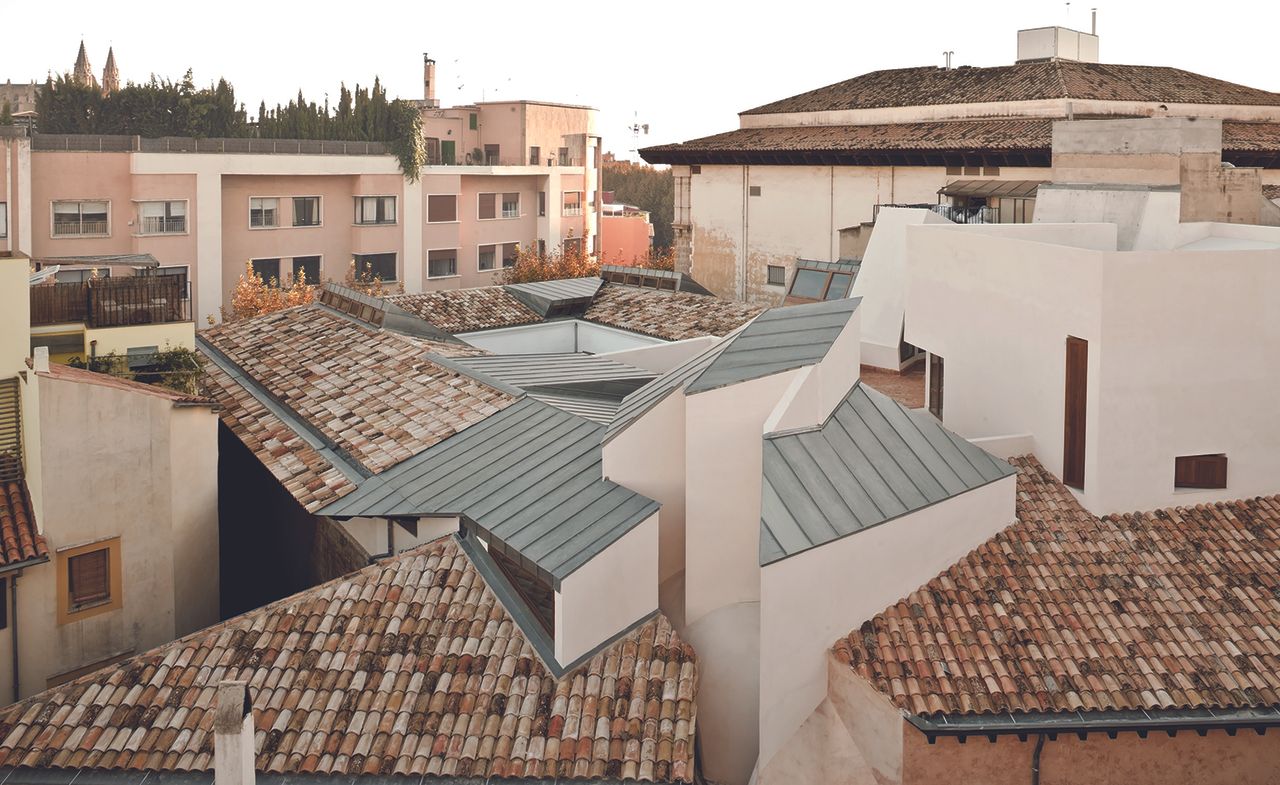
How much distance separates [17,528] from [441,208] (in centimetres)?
3299

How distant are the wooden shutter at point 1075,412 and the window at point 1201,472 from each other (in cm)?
110

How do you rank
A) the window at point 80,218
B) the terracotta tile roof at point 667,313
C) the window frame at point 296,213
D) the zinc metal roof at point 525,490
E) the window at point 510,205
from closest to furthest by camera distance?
the zinc metal roof at point 525,490, the terracotta tile roof at point 667,313, the window at point 80,218, the window frame at point 296,213, the window at point 510,205

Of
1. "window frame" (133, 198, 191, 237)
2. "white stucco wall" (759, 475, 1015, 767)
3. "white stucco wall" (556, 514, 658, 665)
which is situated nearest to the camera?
"white stucco wall" (759, 475, 1015, 767)

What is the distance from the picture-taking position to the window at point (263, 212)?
130 ft

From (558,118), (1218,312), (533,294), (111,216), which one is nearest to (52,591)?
(1218,312)

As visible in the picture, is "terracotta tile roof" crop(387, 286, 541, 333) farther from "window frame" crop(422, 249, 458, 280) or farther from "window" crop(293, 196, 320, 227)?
"window frame" crop(422, 249, 458, 280)

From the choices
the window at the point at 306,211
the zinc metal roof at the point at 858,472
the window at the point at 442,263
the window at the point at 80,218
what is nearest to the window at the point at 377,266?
the window at the point at 442,263

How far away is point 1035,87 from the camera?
3083 cm

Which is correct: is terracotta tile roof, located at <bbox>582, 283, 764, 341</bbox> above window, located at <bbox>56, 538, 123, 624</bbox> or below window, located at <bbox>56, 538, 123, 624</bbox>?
above

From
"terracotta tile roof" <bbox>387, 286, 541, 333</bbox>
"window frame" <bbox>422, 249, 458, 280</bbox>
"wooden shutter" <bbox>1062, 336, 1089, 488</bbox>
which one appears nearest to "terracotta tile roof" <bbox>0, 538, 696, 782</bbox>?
"wooden shutter" <bbox>1062, 336, 1089, 488</bbox>

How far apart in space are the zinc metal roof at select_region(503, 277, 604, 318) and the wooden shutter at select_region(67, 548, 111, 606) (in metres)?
13.7

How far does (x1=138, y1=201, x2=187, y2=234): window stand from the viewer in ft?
121

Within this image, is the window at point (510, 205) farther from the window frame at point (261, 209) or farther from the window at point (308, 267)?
the window frame at point (261, 209)

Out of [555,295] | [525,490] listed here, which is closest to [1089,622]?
[525,490]
